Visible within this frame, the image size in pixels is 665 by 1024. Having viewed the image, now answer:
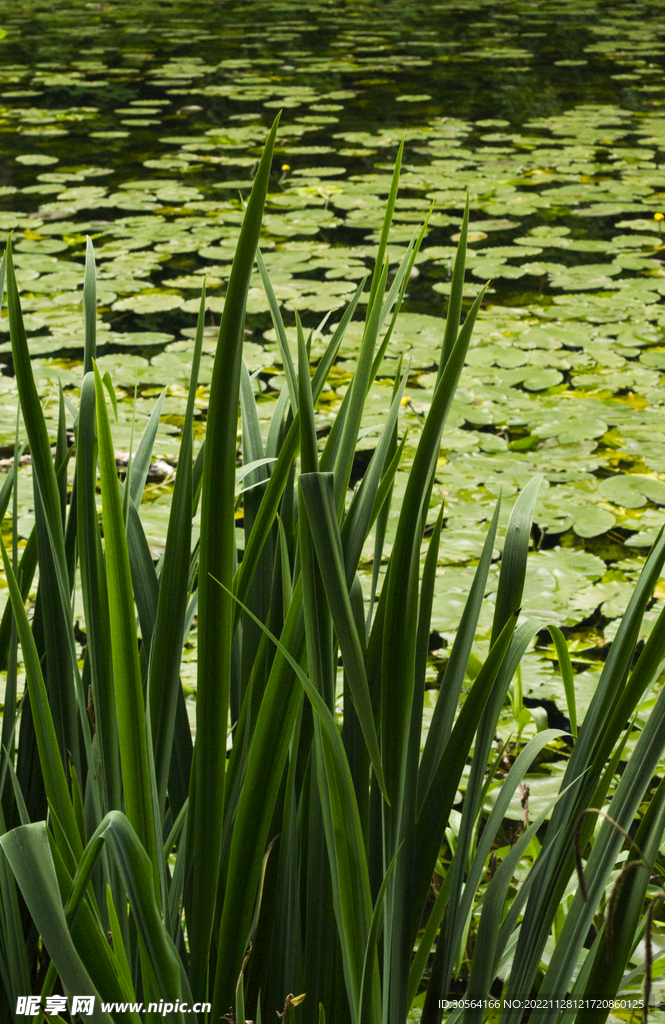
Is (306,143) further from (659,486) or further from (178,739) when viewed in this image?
(178,739)

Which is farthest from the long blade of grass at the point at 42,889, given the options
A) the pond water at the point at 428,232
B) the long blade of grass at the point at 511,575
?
the pond water at the point at 428,232

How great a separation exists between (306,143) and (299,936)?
3.80 meters

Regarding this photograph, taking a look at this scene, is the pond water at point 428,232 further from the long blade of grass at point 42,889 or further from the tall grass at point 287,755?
the long blade of grass at point 42,889

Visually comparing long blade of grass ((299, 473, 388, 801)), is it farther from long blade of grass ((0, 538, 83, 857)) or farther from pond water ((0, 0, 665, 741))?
pond water ((0, 0, 665, 741))

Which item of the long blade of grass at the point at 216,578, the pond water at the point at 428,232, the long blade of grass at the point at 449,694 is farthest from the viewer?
Result: the pond water at the point at 428,232

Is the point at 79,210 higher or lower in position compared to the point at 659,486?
higher

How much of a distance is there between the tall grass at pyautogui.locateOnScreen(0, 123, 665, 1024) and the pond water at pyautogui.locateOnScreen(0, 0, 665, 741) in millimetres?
344

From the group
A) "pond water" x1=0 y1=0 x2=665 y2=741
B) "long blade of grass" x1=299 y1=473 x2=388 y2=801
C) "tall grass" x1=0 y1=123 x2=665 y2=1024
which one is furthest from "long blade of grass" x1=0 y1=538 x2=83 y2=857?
"pond water" x1=0 y1=0 x2=665 y2=741

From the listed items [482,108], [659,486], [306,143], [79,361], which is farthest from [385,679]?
[482,108]

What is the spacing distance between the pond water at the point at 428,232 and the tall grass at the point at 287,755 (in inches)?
13.5

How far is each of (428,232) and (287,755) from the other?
2.63 meters

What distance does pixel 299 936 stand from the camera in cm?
47

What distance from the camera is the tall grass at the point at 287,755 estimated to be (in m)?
0.36

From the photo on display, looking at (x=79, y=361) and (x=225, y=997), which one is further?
(x=79, y=361)
